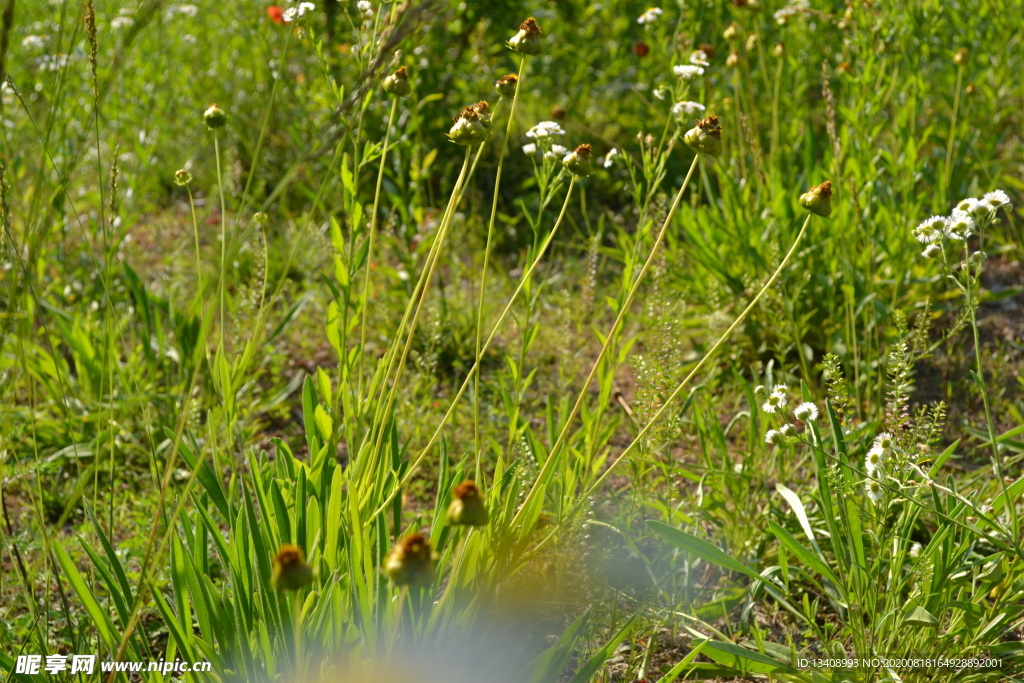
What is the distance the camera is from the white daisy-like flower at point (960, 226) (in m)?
1.27

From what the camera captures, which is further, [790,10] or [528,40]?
[790,10]

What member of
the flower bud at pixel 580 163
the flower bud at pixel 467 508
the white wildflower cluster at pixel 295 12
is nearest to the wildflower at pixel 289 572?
the flower bud at pixel 467 508

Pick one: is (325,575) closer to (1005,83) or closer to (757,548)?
(757,548)

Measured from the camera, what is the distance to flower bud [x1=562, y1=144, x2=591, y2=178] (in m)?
1.29

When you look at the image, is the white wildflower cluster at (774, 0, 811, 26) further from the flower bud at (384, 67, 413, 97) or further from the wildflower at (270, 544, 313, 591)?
the wildflower at (270, 544, 313, 591)

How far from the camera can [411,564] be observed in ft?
2.45

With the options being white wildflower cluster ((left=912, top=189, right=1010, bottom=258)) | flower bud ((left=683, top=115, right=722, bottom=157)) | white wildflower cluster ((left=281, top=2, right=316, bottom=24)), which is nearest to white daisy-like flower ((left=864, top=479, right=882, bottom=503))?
white wildflower cluster ((left=912, top=189, right=1010, bottom=258))

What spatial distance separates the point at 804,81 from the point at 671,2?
66 centimetres

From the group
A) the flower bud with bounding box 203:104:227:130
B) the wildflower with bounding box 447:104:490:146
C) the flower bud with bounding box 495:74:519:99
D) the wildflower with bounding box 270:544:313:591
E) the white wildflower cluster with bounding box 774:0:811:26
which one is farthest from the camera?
the white wildflower cluster with bounding box 774:0:811:26

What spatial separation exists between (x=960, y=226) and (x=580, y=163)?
0.60m

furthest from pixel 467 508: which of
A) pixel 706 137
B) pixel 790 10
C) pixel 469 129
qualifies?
pixel 790 10

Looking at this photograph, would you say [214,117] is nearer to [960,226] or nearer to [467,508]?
[467,508]

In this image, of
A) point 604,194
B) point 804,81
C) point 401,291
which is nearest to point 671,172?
point 604,194

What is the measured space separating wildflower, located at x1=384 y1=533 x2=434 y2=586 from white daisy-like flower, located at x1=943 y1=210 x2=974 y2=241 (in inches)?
38.1
